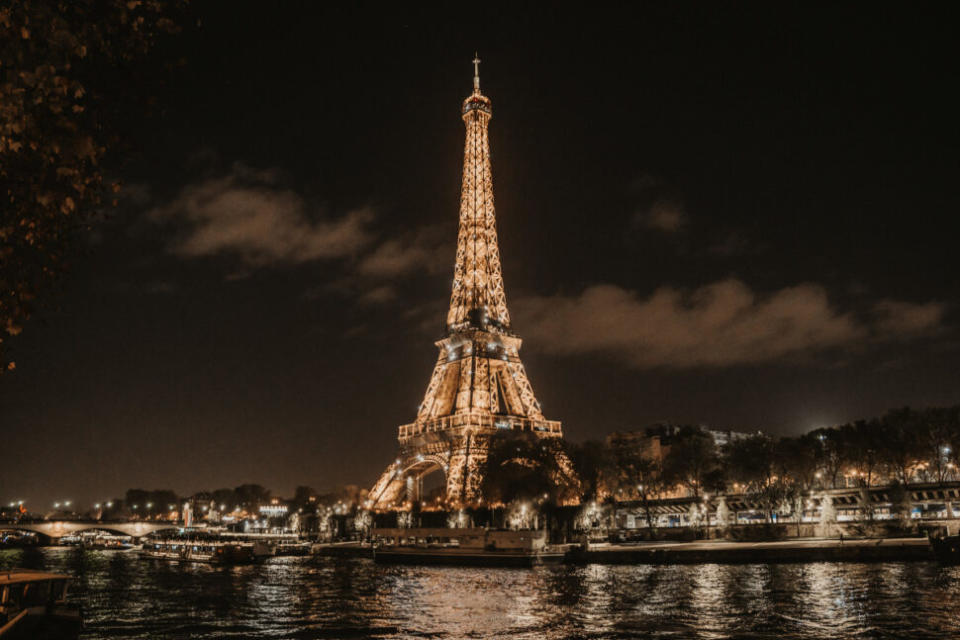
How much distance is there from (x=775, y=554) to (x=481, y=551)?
82.4 feet

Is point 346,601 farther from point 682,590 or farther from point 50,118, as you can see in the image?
point 50,118

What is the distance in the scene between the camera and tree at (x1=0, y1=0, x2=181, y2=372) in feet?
27.7

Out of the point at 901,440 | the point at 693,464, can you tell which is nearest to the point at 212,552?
Answer: the point at 693,464

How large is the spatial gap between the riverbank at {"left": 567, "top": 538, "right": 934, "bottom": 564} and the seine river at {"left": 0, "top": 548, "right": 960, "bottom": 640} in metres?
3.69

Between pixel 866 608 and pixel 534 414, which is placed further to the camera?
pixel 534 414

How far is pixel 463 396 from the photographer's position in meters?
92.8

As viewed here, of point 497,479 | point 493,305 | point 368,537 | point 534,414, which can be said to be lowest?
point 368,537

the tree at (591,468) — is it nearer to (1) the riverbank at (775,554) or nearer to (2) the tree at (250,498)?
(1) the riverbank at (775,554)

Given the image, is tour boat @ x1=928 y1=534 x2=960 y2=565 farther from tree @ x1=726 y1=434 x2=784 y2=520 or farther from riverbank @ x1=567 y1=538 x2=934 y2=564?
tree @ x1=726 y1=434 x2=784 y2=520

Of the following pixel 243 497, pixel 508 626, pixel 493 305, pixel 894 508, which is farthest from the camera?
pixel 243 497

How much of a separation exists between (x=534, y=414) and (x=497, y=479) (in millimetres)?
17005

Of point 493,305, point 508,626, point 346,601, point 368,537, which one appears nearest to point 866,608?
point 508,626

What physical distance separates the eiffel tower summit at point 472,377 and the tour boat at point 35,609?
64.7 meters

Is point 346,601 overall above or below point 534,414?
below
